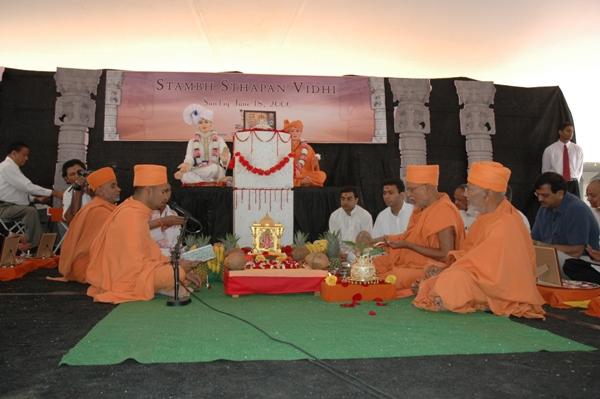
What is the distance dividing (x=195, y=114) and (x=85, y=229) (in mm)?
3652

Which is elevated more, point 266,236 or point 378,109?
point 378,109

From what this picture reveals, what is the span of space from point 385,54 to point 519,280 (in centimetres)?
651

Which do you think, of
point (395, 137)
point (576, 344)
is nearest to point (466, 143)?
point (395, 137)

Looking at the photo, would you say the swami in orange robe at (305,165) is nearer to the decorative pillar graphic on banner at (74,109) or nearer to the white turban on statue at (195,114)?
the white turban on statue at (195,114)

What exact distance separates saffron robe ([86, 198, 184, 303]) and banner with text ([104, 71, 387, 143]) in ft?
14.6

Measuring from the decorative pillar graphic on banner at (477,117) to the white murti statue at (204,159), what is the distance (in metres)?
4.57

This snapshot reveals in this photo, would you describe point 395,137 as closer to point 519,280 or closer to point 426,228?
point 426,228

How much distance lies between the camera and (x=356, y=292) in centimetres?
436

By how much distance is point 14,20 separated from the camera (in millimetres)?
8102

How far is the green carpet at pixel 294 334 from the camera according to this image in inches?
107

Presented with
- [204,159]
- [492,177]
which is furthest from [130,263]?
[204,159]

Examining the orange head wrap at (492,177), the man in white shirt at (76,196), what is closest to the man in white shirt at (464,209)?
the orange head wrap at (492,177)

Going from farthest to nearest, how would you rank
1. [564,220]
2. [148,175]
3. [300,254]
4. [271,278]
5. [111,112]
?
1. [111,112]
2. [300,254]
3. [564,220]
4. [271,278]
5. [148,175]

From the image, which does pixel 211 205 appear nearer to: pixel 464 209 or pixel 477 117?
pixel 464 209
